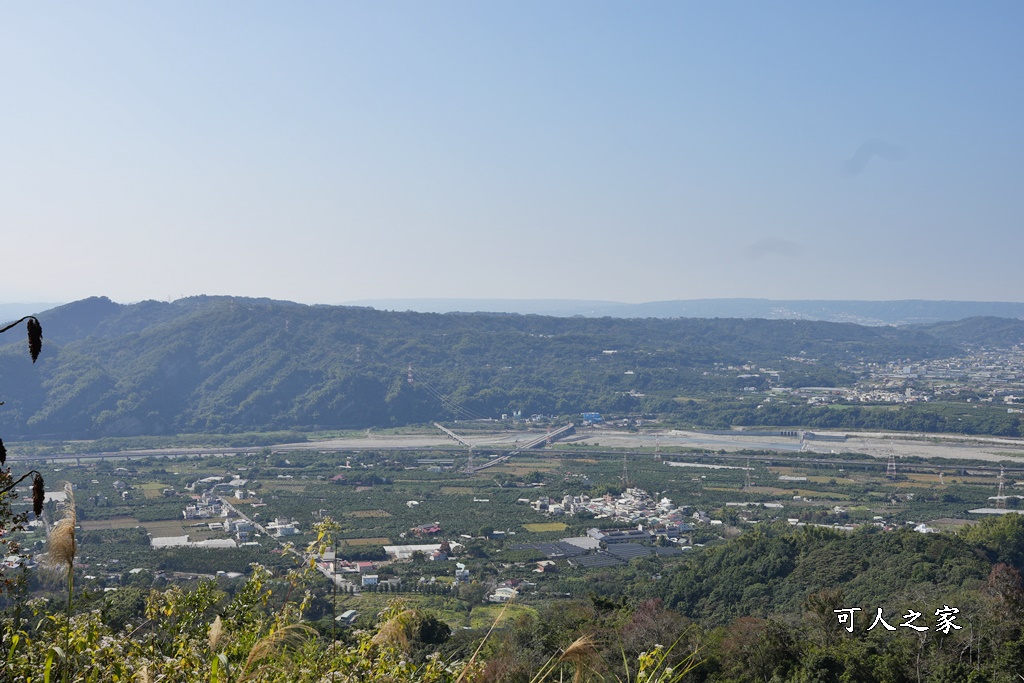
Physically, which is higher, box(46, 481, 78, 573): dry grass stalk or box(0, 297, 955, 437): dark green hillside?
box(46, 481, 78, 573): dry grass stalk

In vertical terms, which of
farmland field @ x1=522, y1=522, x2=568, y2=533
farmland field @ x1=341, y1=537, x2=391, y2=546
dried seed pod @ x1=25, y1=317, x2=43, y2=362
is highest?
dried seed pod @ x1=25, y1=317, x2=43, y2=362

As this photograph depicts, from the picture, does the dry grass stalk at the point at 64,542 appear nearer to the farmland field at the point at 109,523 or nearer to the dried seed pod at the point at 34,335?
the dried seed pod at the point at 34,335

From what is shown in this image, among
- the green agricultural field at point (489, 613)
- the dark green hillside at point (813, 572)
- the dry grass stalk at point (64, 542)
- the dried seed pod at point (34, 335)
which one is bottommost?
the green agricultural field at point (489, 613)

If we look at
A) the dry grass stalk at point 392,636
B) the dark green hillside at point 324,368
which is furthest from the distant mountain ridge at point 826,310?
the dry grass stalk at point 392,636

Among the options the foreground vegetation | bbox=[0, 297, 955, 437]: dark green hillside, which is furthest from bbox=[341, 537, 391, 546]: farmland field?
bbox=[0, 297, 955, 437]: dark green hillside

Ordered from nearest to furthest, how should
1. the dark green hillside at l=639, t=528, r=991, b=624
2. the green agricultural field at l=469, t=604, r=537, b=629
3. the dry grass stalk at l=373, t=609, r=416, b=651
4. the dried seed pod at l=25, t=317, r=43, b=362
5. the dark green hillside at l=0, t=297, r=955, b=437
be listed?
the dried seed pod at l=25, t=317, r=43, b=362 → the dry grass stalk at l=373, t=609, r=416, b=651 → the dark green hillside at l=639, t=528, r=991, b=624 → the green agricultural field at l=469, t=604, r=537, b=629 → the dark green hillside at l=0, t=297, r=955, b=437

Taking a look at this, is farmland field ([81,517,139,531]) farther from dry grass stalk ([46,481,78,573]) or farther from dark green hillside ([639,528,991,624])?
dry grass stalk ([46,481,78,573])

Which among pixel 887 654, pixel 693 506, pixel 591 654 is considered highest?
pixel 591 654

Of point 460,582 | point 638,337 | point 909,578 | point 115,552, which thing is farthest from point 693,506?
point 638,337

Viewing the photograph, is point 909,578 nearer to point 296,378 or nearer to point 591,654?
point 591,654
